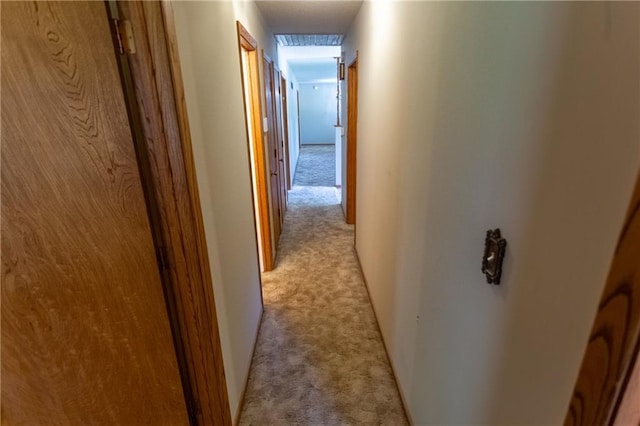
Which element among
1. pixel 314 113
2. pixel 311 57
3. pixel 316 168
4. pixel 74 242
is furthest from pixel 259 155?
pixel 314 113

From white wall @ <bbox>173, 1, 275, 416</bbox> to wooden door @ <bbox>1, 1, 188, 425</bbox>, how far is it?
24 cm

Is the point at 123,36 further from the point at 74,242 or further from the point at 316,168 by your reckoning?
the point at 316,168

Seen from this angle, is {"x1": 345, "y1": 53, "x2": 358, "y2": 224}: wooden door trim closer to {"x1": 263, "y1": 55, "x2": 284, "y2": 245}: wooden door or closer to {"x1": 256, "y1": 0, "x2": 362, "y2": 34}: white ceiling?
{"x1": 256, "y1": 0, "x2": 362, "y2": 34}: white ceiling

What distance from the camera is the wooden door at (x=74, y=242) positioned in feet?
3.14

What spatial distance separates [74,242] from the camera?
44.6 inches

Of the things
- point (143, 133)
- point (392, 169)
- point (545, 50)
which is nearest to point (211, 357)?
point (143, 133)

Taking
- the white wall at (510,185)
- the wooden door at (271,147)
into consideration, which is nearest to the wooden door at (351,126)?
the wooden door at (271,147)

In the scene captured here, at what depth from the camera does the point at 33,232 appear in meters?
1.09

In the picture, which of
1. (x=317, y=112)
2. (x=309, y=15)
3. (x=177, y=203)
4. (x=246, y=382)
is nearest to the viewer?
(x=177, y=203)

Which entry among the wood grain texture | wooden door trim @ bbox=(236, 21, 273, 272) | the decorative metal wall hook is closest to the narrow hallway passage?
wooden door trim @ bbox=(236, 21, 273, 272)

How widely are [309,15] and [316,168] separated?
4897 millimetres

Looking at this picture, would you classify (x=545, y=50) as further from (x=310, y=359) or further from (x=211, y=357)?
(x=310, y=359)

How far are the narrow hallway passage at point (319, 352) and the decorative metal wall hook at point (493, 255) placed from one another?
1.24 meters

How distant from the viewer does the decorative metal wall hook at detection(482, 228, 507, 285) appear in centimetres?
84
